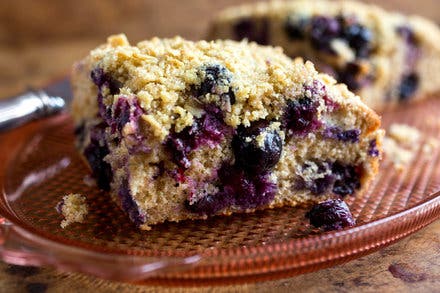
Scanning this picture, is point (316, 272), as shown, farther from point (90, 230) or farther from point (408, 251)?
point (90, 230)

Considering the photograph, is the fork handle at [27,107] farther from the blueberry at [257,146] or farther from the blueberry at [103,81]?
the blueberry at [257,146]

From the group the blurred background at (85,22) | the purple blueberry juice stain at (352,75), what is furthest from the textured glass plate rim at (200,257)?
the blurred background at (85,22)

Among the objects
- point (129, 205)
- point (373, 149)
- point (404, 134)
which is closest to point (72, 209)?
point (129, 205)

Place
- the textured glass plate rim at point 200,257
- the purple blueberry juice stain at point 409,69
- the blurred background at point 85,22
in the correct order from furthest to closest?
1. the blurred background at point 85,22
2. the purple blueberry juice stain at point 409,69
3. the textured glass plate rim at point 200,257

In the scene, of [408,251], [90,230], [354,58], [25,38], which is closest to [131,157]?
[90,230]

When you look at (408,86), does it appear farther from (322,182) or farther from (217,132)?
(217,132)

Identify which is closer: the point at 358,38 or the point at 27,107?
the point at 27,107

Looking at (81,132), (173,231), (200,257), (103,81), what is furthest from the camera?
(81,132)
